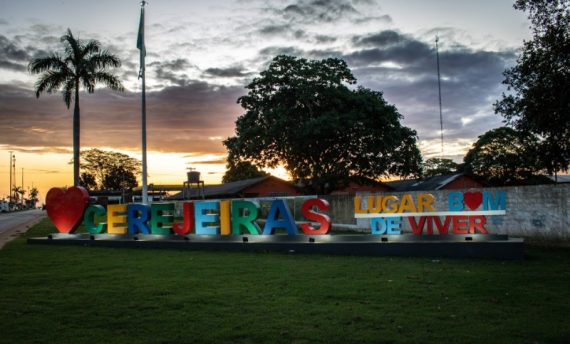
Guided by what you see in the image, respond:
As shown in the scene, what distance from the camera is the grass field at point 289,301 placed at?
700 centimetres

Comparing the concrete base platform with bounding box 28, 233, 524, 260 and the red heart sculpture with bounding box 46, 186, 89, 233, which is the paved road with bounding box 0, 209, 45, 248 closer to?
the red heart sculpture with bounding box 46, 186, 89, 233

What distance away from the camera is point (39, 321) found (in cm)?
777

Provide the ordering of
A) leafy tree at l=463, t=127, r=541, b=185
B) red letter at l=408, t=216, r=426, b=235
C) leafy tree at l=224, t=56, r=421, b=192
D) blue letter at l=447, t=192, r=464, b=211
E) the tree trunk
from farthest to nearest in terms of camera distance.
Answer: leafy tree at l=463, t=127, r=541, b=185
leafy tree at l=224, t=56, r=421, b=192
the tree trunk
red letter at l=408, t=216, r=426, b=235
blue letter at l=447, t=192, r=464, b=211

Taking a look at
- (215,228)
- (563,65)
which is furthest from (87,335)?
(563,65)

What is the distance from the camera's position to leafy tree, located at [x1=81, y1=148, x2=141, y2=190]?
382ft

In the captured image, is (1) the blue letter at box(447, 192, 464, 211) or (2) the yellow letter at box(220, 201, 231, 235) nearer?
(1) the blue letter at box(447, 192, 464, 211)

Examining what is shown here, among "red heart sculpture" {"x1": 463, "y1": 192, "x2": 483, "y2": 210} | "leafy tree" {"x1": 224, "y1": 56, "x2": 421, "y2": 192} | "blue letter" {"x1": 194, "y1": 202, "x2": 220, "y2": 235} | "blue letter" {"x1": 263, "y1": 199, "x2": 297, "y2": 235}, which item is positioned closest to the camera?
"red heart sculpture" {"x1": 463, "y1": 192, "x2": 483, "y2": 210}

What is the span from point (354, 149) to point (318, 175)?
11.0ft

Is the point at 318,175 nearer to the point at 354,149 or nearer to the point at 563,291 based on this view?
the point at 354,149

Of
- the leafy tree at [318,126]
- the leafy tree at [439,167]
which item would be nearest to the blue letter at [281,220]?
the leafy tree at [318,126]

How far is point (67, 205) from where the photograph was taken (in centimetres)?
2227

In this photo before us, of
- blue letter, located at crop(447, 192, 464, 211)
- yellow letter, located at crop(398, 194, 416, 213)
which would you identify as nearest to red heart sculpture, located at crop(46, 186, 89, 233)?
yellow letter, located at crop(398, 194, 416, 213)

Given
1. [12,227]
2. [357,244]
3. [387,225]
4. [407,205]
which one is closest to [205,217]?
[357,244]

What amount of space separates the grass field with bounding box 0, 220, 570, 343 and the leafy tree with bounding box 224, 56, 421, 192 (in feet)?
78.2
